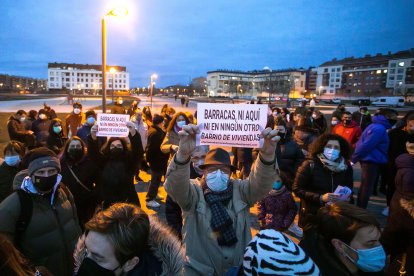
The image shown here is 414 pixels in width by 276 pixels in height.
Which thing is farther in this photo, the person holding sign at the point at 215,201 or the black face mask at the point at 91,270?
the person holding sign at the point at 215,201

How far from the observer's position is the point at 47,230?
2811mm

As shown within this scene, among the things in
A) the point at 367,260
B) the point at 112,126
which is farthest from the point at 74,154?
the point at 367,260

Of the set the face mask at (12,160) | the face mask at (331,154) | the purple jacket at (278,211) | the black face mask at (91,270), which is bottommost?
the purple jacket at (278,211)

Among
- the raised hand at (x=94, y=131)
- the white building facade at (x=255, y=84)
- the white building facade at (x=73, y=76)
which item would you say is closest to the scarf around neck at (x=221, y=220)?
the raised hand at (x=94, y=131)

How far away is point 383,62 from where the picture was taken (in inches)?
4114

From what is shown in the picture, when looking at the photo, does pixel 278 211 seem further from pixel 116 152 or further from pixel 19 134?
pixel 19 134

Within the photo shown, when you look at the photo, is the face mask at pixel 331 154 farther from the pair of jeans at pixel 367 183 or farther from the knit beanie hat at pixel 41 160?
the knit beanie hat at pixel 41 160

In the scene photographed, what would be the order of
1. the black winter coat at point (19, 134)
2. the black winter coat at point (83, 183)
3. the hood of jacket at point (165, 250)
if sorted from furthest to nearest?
the black winter coat at point (19, 134), the black winter coat at point (83, 183), the hood of jacket at point (165, 250)

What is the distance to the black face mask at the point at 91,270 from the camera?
5.55ft

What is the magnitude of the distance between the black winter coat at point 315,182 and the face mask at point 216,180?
1538 millimetres

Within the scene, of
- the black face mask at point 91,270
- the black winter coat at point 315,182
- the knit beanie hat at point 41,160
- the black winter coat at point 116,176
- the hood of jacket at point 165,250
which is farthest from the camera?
the black winter coat at point 116,176

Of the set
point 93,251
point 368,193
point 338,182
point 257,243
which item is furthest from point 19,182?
point 368,193

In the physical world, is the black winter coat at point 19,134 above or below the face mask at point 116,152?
below

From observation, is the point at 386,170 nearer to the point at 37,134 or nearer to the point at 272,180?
the point at 272,180
